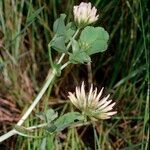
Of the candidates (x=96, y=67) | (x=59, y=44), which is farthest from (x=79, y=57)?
(x=96, y=67)

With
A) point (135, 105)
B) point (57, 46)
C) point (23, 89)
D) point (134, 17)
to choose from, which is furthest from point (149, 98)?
point (57, 46)

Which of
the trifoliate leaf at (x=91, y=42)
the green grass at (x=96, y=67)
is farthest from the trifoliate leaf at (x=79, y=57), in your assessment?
the green grass at (x=96, y=67)

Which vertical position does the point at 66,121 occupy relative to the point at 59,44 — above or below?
below

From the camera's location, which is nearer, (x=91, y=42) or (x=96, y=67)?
(x=91, y=42)

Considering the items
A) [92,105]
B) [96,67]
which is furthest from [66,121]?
[96,67]

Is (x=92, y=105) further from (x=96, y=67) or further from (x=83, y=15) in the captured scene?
(x=96, y=67)

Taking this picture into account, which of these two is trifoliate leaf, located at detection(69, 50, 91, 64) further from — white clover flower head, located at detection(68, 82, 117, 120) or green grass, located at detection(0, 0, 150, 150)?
green grass, located at detection(0, 0, 150, 150)

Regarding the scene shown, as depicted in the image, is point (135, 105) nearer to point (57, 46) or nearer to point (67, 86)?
point (67, 86)
